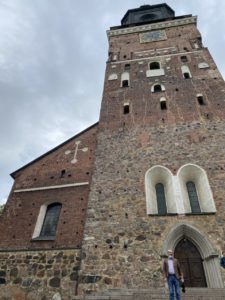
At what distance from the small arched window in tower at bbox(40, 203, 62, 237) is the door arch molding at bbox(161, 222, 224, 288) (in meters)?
5.07

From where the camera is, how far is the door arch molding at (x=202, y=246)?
25.8ft

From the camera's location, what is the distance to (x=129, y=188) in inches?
410

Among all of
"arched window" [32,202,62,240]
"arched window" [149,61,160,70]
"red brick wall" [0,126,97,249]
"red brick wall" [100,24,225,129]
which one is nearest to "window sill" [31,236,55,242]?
"arched window" [32,202,62,240]

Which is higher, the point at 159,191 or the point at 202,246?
the point at 159,191

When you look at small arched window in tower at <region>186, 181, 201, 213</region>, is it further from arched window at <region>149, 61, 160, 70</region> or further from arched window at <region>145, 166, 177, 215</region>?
arched window at <region>149, 61, 160, 70</region>

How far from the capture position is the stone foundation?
8.58m

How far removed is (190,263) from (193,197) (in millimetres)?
2697

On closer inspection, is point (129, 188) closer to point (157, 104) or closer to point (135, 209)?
point (135, 209)

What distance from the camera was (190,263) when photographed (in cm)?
859

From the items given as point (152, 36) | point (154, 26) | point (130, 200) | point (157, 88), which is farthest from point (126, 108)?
point (154, 26)

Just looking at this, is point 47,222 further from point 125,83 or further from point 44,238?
point 125,83

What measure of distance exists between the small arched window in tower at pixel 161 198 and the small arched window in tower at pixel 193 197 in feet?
3.57

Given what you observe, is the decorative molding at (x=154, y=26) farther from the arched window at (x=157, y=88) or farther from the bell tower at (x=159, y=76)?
the arched window at (x=157, y=88)

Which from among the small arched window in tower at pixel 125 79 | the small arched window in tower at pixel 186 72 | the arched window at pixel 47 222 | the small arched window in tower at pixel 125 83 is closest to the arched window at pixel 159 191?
the arched window at pixel 47 222
